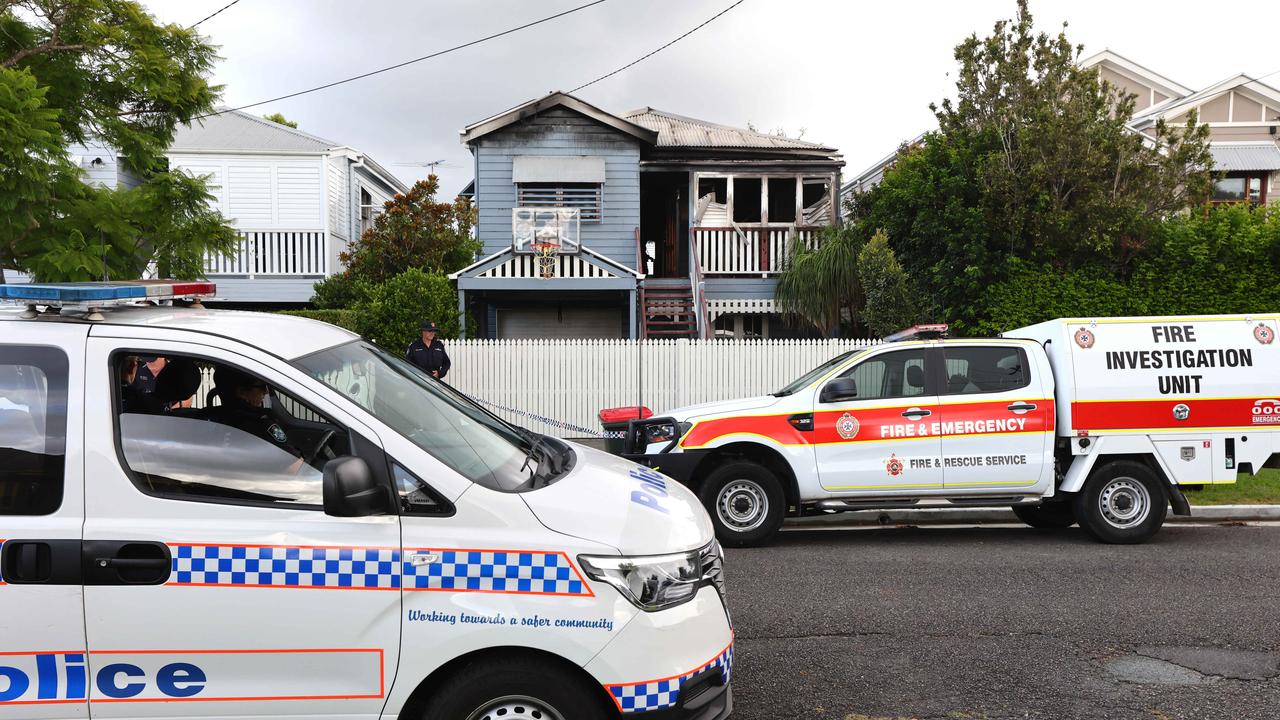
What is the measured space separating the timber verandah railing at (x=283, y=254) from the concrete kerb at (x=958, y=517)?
1576 cm

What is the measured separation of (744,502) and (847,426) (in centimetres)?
111

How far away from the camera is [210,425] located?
333 cm

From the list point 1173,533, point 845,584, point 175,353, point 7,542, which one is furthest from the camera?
point 1173,533

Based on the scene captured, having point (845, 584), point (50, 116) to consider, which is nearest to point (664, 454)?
point (845, 584)

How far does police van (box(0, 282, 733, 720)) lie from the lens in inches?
118

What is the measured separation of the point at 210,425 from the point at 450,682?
4.25ft

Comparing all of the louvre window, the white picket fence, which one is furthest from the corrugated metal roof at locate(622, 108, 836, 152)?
the white picket fence

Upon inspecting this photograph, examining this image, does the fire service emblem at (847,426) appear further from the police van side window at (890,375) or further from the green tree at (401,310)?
the green tree at (401,310)

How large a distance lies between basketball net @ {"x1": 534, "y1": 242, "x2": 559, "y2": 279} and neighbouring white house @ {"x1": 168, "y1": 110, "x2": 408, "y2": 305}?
6.69 m

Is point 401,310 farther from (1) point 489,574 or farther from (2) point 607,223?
(1) point 489,574

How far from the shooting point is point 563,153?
1955cm

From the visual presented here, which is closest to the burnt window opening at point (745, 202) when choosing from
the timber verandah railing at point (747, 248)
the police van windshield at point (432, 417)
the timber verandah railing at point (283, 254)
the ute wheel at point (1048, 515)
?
the timber verandah railing at point (747, 248)

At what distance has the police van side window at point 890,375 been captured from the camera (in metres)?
7.95

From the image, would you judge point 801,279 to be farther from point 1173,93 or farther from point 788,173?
point 1173,93
